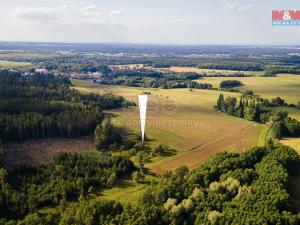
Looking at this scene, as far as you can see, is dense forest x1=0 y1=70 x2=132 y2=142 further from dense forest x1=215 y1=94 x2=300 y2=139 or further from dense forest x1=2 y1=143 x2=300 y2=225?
dense forest x1=215 y1=94 x2=300 y2=139

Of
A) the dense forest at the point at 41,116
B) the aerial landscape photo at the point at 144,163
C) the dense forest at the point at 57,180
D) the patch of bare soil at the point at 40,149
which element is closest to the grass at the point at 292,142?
the aerial landscape photo at the point at 144,163

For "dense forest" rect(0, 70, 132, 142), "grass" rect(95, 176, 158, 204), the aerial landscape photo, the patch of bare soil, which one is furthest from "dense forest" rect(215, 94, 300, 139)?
the patch of bare soil

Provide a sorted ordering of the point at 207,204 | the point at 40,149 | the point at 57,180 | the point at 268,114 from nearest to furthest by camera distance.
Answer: the point at 207,204, the point at 57,180, the point at 40,149, the point at 268,114

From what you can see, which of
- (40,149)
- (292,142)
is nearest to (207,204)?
(40,149)

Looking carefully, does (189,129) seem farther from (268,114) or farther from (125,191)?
(125,191)

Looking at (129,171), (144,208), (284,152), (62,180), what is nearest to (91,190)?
(62,180)
